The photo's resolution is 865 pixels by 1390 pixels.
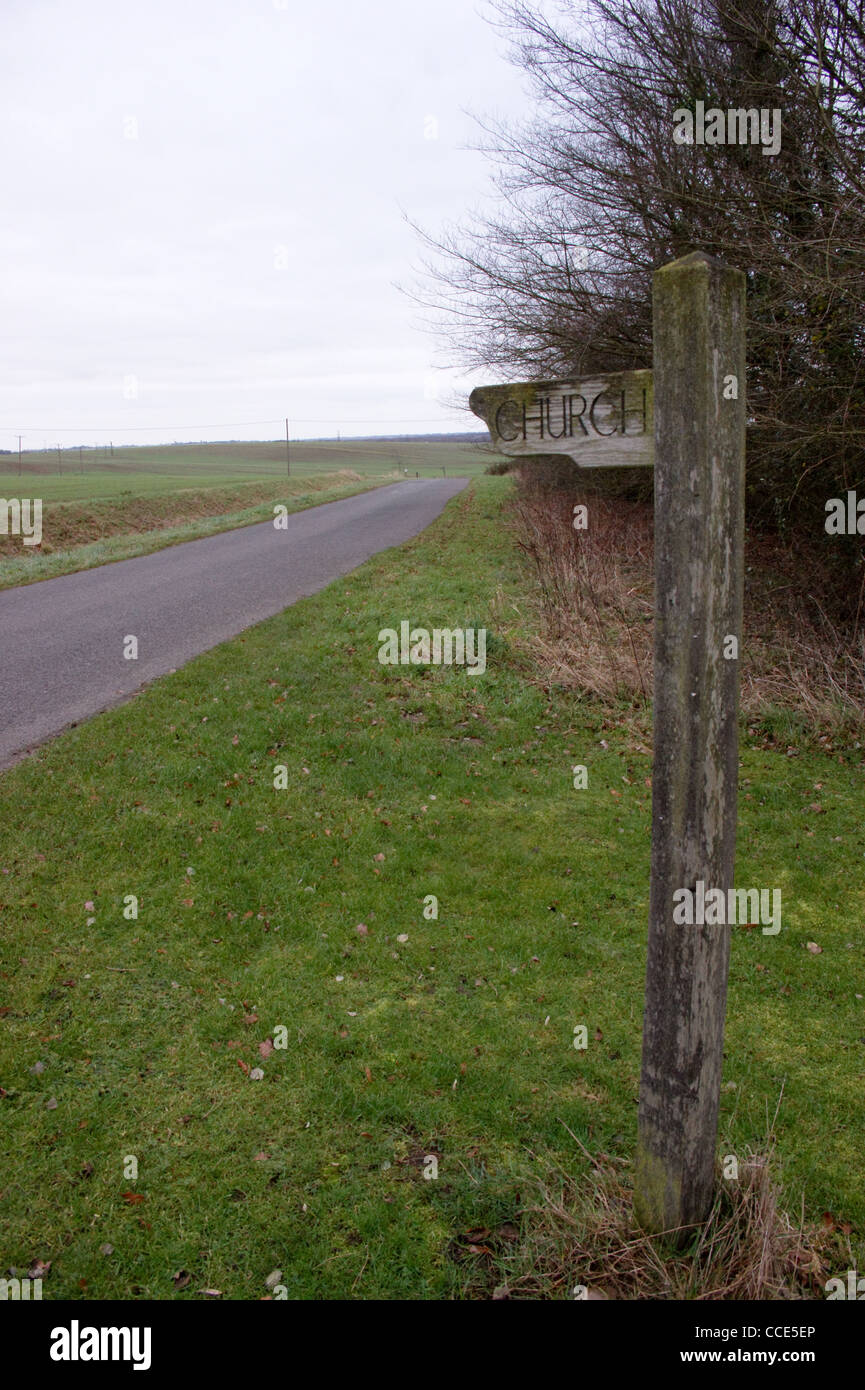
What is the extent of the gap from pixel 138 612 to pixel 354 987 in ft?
30.7

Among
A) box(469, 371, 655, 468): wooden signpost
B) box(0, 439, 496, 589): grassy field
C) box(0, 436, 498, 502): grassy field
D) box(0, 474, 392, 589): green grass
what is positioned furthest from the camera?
box(0, 436, 498, 502): grassy field

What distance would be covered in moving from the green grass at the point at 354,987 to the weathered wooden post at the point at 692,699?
789 mm

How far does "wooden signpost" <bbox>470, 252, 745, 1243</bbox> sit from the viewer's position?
8.27 feet

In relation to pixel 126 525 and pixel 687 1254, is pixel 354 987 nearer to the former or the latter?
pixel 687 1254

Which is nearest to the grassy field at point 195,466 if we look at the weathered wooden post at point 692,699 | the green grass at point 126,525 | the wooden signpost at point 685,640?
the green grass at point 126,525

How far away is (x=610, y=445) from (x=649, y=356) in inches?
377

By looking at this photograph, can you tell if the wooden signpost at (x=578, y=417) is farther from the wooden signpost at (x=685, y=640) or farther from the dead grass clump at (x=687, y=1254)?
the dead grass clump at (x=687, y=1254)

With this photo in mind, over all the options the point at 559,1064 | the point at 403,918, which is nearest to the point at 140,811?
the point at 403,918

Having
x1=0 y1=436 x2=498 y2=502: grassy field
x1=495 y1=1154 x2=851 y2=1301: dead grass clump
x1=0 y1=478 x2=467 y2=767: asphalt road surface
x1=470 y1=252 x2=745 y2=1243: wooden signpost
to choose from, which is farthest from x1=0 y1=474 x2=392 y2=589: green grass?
x1=495 y1=1154 x2=851 y2=1301: dead grass clump

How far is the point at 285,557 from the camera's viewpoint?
18141 millimetres

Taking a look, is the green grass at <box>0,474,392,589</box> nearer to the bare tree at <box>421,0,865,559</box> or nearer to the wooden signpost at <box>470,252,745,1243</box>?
the bare tree at <box>421,0,865,559</box>

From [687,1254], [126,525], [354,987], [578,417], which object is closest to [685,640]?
[578,417]

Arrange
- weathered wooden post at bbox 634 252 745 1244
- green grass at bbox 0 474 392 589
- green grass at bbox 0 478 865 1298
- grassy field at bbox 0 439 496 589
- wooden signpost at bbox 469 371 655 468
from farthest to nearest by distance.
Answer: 1. grassy field at bbox 0 439 496 589
2. green grass at bbox 0 474 392 589
3. green grass at bbox 0 478 865 1298
4. wooden signpost at bbox 469 371 655 468
5. weathered wooden post at bbox 634 252 745 1244

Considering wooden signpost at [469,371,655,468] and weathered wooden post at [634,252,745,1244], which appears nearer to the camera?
weathered wooden post at [634,252,745,1244]
